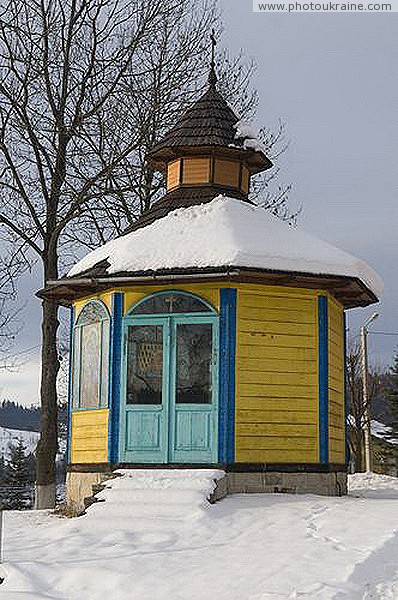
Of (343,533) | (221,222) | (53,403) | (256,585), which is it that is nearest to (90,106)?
(53,403)

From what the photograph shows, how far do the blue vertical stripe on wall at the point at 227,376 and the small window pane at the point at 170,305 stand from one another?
0.30m

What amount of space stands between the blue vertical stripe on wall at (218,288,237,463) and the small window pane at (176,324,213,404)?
196mm

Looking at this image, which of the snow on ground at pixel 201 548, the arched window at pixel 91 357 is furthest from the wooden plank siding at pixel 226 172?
the snow on ground at pixel 201 548

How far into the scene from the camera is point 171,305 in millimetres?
13500

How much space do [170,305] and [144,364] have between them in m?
0.91

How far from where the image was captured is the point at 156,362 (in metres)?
13.5

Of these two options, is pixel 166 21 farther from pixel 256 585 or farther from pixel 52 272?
pixel 256 585

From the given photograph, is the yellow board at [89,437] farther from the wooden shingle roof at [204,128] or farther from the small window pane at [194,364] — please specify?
the wooden shingle roof at [204,128]

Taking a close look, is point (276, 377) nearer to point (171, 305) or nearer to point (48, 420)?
point (171, 305)

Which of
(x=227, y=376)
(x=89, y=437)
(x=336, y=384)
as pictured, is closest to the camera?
(x=227, y=376)

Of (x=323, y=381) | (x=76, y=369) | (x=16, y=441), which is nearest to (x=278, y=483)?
(x=323, y=381)

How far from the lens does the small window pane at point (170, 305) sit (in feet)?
43.9

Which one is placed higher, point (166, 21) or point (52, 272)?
point (166, 21)

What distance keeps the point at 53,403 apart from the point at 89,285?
600 centimetres
